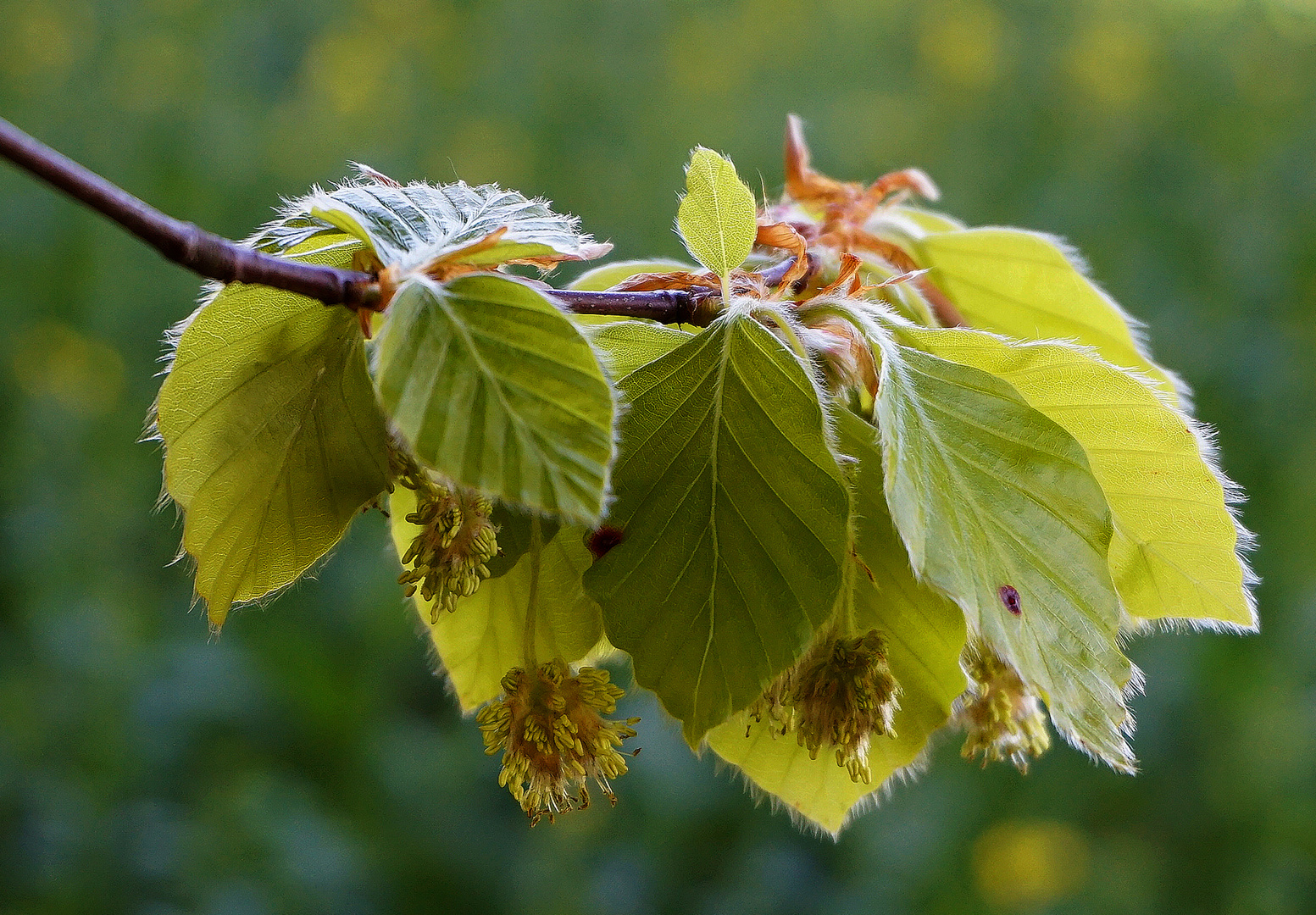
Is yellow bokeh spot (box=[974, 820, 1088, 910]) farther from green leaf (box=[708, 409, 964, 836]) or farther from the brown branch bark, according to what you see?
the brown branch bark

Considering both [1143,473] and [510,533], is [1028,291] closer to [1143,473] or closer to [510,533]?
[1143,473]

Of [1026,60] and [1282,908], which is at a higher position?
[1026,60]

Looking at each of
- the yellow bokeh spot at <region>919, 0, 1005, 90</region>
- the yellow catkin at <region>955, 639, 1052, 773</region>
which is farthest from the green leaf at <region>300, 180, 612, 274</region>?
the yellow bokeh spot at <region>919, 0, 1005, 90</region>

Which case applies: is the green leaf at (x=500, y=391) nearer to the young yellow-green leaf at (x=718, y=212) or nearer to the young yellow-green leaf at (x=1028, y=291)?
the young yellow-green leaf at (x=718, y=212)

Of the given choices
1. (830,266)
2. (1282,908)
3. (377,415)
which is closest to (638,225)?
(1282,908)

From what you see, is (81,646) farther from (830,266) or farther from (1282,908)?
(1282,908)

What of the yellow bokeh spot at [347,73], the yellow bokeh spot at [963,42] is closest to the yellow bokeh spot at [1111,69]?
the yellow bokeh spot at [963,42]
